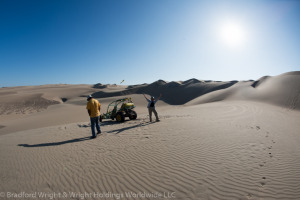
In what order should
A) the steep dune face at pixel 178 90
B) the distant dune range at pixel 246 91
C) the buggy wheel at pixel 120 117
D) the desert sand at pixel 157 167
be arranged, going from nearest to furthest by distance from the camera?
1. the desert sand at pixel 157 167
2. the buggy wheel at pixel 120 117
3. the distant dune range at pixel 246 91
4. the steep dune face at pixel 178 90

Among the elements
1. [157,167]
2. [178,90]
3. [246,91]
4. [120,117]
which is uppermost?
[178,90]

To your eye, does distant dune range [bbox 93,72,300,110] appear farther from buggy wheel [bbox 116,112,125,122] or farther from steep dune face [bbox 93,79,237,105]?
buggy wheel [bbox 116,112,125,122]

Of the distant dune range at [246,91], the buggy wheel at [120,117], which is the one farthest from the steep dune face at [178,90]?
the buggy wheel at [120,117]

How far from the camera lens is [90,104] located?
6.68 m

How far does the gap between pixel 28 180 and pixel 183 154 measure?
3.86m

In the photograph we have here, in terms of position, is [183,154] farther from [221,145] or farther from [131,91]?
[131,91]

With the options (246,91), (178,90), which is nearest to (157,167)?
(246,91)

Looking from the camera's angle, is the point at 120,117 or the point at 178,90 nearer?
the point at 120,117

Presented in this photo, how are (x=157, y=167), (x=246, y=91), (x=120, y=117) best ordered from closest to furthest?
(x=157, y=167) < (x=120, y=117) < (x=246, y=91)

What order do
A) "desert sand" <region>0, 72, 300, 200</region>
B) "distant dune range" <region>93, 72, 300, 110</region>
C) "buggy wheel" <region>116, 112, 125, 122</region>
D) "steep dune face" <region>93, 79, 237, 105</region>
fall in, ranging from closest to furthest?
"desert sand" <region>0, 72, 300, 200</region>, "buggy wheel" <region>116, 112, 125, 122</region>, "distant dune range" <region>93, 72, 300, 110</region>, "steep dune face" <region>93, 79, 237, 105</region>

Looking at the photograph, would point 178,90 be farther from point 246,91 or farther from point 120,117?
point 120,117

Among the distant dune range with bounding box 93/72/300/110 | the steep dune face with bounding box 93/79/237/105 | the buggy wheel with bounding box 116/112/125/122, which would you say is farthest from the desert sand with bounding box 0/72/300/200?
the steep dune face with bounding box 93/79/237/105

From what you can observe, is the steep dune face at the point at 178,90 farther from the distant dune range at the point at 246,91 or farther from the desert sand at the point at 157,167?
the desert sand at the point at 157,167

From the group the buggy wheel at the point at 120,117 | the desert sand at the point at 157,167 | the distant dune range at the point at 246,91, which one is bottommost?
the desert sand at the point at 157,167
